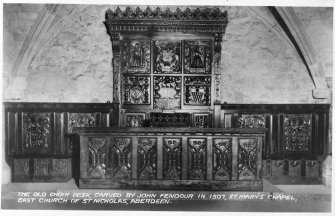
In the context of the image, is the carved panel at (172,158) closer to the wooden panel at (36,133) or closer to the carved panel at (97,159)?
the carved panel at (97,159)

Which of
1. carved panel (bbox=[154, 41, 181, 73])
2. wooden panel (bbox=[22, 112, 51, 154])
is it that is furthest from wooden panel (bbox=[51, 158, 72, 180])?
carved panel (bbox=[154, 41, 181, 73])

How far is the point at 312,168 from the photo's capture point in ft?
18.1

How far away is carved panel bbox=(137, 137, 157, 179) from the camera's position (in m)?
4.33

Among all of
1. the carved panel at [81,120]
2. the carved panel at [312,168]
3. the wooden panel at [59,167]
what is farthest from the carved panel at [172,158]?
the carved panel at [312,168]

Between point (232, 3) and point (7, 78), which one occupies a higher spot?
point (232, 3)

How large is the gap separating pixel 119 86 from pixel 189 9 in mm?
1651

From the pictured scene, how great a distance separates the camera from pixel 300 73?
575 centimetres

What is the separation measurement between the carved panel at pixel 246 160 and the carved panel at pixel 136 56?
7.09 feet

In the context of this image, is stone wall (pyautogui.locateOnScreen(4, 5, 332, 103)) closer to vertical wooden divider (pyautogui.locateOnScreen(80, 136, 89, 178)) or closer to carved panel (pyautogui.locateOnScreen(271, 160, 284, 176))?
carved panel (pyautogui.locateOnScreen(271, 160, 284, 176))

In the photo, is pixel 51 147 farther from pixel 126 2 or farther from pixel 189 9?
pixel 189 9

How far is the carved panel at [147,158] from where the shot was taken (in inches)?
170

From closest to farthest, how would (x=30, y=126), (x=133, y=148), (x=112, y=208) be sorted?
1. (x=112, y=208)
2. (x=133, y=148)
3. (x=30, y=126)

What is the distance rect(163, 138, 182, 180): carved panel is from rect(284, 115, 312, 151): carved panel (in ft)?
6.78

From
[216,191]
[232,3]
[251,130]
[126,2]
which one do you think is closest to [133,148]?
[216,191]
